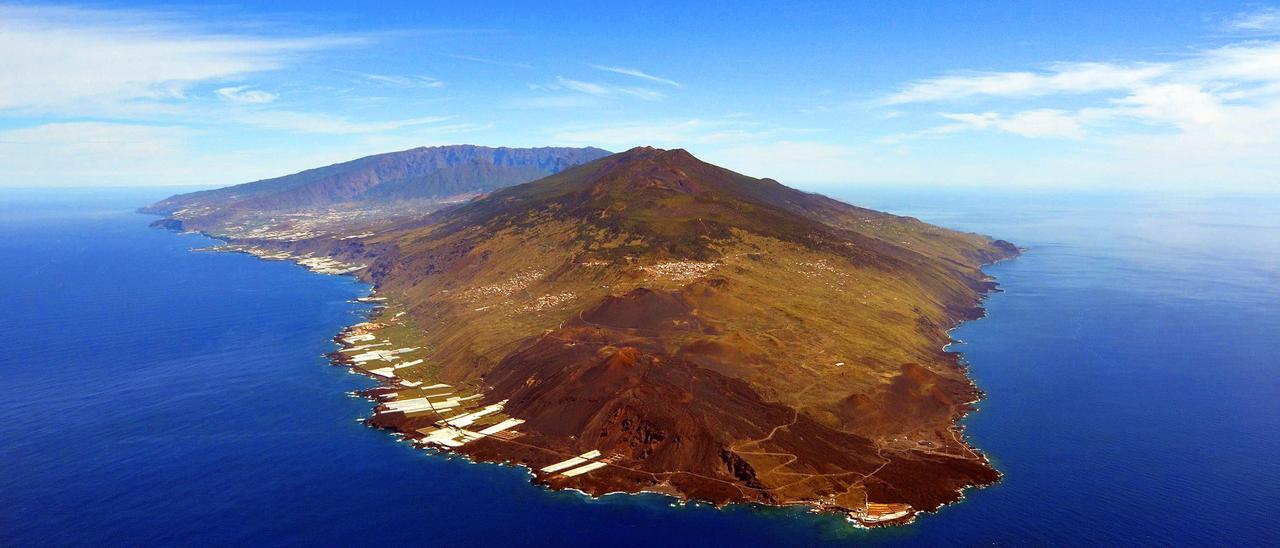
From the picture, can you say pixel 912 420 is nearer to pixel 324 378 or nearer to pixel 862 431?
pixel 862 431

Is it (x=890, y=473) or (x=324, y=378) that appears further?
(x=324, y=378)


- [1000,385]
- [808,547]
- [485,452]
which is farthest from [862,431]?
[485,452]

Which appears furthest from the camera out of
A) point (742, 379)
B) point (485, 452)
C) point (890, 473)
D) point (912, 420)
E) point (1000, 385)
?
point (1000, 385)

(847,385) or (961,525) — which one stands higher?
(847,385)

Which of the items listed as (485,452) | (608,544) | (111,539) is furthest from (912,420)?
(111,539)

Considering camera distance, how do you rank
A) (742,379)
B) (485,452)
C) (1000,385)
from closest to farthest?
1. (485,452)
2. (742,379)
3. (1000,385)

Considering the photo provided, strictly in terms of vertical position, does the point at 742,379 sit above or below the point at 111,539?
above

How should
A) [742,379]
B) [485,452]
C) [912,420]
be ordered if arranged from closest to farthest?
1. [485,452]
2. [912,420]
3. [742,379]

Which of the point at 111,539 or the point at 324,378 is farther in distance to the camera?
the point at 324,378

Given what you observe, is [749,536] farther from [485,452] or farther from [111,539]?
[111,539]
